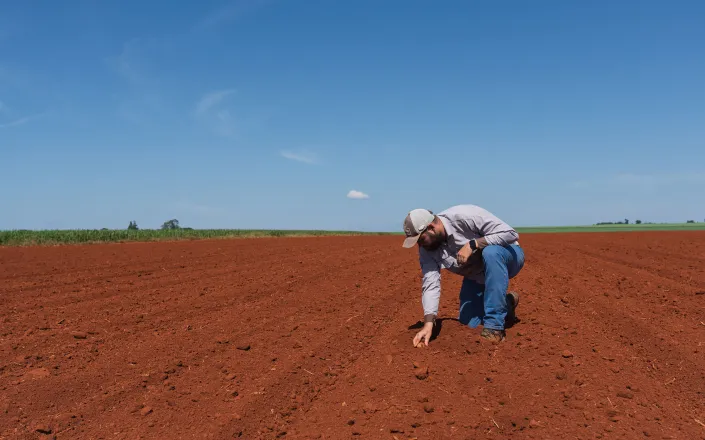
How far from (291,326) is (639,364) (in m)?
3.61

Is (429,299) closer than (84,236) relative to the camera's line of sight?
Yes

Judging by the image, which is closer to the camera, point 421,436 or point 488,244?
point 421,436

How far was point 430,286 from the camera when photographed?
16.2ft

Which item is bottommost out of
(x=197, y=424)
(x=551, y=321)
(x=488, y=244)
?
(x=197, y=424)

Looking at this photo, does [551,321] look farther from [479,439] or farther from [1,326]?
[1,326]

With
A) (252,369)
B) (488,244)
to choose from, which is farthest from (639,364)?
(252,369)

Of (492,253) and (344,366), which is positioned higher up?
(492,253)

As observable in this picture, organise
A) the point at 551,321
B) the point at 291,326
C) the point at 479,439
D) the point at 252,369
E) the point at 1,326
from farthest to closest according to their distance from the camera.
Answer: the point at 1,326 < the point at 291,326 < the point at 551,321 < the point at 252,369 < the point at 479,439

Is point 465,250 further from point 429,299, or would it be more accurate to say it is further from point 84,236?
point 84,236

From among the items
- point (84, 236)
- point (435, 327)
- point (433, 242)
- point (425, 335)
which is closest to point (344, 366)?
point (425, 335)

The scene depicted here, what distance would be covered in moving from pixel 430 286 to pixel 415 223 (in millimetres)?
696

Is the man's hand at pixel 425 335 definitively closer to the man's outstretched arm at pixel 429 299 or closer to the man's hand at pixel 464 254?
the man's outstretched arm at pixel 429 299

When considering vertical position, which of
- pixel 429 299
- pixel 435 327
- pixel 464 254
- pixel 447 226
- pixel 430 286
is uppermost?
pixel 447 226

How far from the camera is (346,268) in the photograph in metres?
11.8
